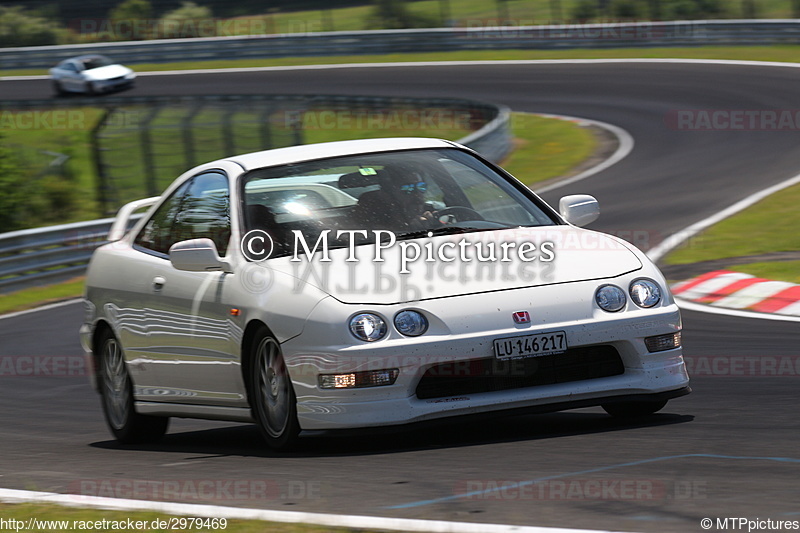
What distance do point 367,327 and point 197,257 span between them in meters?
1.19

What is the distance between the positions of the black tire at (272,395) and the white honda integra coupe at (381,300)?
0.01m

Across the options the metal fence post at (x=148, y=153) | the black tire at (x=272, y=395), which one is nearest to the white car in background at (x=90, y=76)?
the metal fence post at (x=148, y=153)

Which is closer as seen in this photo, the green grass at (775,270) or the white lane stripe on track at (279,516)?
the white lane stripe on track at (279,516)

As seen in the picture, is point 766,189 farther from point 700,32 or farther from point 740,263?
point 700,32

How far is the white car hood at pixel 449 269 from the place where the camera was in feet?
19.2

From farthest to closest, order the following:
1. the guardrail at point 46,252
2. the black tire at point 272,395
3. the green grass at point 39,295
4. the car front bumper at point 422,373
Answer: the guardrail at point 46,252
the green grass at point 39,295
the black tire at point 272,395
the car front bumper at point 422,373

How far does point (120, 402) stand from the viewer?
7762mm

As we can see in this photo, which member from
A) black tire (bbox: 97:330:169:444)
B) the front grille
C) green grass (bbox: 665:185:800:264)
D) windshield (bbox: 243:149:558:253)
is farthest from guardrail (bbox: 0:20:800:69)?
the front grille

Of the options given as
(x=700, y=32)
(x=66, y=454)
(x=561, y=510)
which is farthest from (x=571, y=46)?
(x=561, y=510)

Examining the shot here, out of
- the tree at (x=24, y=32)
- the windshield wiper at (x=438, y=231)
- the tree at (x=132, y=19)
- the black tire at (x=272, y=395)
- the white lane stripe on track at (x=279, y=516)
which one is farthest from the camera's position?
the tree at (x=132, y=19)

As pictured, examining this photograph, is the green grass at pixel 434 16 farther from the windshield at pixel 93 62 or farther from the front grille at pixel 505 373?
the front grille at pixel 505 373

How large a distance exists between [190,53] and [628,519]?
40.7m

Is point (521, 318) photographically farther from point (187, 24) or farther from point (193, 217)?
point (187, 24)

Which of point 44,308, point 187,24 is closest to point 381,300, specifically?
point 44,308
